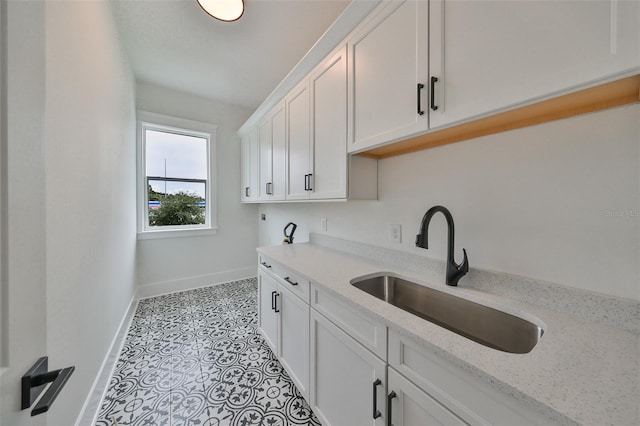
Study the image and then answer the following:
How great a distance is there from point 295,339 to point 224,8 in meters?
2.37

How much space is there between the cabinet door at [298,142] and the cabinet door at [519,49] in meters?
1.06

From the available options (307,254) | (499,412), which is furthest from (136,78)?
(499,412)

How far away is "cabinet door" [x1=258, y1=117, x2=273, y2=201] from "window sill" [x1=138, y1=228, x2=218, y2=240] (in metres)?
1.18

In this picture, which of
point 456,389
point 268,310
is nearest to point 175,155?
point 268,310

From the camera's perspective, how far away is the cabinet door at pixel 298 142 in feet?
6.13

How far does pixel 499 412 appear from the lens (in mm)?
582

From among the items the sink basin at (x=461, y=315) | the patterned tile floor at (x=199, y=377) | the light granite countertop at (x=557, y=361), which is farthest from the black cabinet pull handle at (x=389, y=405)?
the patterned tile floor at (x=199, y=377)

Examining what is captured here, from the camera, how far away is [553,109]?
34.0 inches

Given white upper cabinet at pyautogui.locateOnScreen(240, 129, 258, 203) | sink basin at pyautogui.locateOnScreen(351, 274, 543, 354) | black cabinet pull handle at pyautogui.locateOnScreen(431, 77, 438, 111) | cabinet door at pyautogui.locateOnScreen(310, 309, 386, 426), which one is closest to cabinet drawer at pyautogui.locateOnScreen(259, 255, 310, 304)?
cabinet door at pyautogui.locateOnScreen(310, 309, 386, 426)

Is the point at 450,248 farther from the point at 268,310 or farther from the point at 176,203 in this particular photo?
the point at 176,203

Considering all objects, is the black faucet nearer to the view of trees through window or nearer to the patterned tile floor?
the patterned tile floor

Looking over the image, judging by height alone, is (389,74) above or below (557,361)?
above

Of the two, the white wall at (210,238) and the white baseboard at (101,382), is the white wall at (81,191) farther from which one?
the white wall at (210,238)

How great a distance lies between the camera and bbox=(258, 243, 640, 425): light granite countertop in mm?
487
